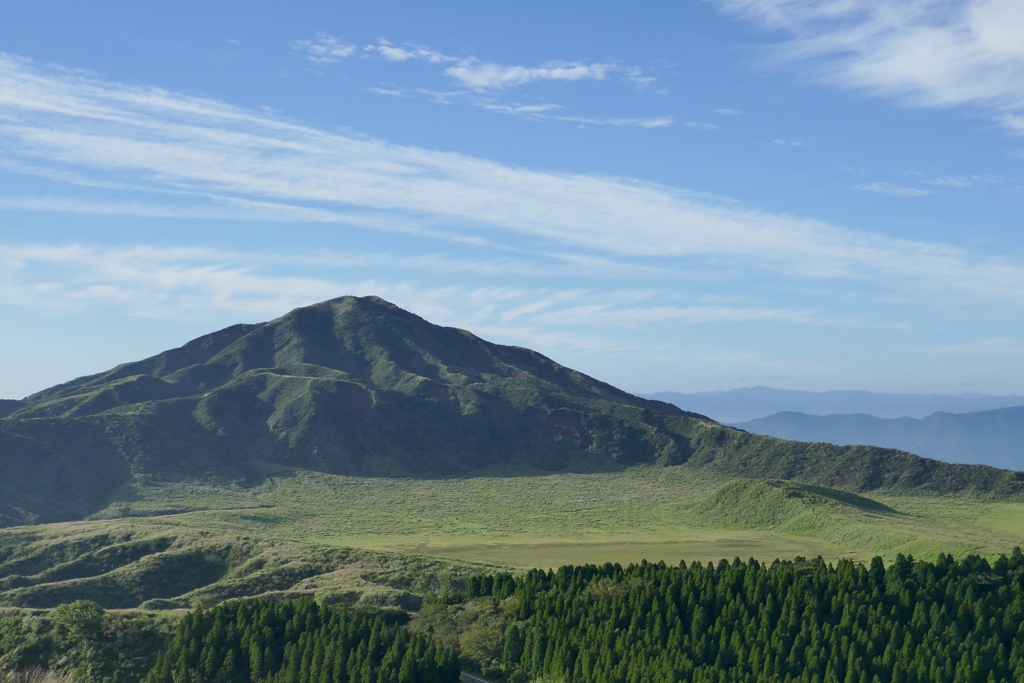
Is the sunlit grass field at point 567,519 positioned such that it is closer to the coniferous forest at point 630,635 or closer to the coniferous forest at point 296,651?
the coniferous forest at point 630,635

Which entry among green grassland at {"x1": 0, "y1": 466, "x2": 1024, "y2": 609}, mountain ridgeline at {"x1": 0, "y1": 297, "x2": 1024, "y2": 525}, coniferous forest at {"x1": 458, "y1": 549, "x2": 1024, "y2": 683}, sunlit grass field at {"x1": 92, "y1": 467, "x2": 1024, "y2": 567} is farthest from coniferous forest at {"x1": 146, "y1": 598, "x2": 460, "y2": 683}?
mountain ridgeline at {"x1": 0, "y1": 297, "x2": 1024, "y2": 525}

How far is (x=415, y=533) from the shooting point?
10950 cm

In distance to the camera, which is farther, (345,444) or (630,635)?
(345,444)

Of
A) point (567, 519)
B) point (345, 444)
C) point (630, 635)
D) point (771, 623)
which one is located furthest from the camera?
point (345, 444)

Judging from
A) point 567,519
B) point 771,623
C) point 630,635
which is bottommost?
point 630,635

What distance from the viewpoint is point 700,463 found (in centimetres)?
17238

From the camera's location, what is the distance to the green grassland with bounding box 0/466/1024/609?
8269 centimetres

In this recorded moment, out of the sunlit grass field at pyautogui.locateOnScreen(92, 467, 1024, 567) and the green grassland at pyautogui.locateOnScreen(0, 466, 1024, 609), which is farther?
the sunlit grass field at pyautogui.locateOnScreen(92, 467, 1024, 567)

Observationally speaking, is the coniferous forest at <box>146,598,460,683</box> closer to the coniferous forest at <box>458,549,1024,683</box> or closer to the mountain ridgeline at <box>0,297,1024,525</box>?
the coniferous forest at <box>458,549,1024,683</box>

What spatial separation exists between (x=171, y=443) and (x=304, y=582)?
301 ft

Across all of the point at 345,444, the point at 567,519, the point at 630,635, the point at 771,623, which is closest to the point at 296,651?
the point at 630,635

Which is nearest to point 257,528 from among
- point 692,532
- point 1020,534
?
point 692,532

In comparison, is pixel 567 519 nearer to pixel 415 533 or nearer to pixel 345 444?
pixel 415 533

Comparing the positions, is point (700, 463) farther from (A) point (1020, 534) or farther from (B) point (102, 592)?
(B) point (102, 592)
